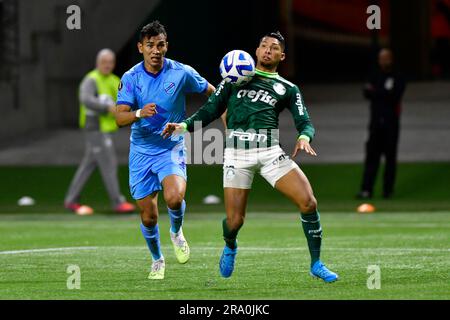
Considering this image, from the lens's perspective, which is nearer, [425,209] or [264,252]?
[264,252]

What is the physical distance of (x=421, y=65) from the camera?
36469 mm

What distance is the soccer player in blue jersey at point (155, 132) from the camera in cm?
1268

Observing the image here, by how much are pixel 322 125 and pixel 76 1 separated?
21.1 feet

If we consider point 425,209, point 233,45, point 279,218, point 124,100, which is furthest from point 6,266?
point 233,45

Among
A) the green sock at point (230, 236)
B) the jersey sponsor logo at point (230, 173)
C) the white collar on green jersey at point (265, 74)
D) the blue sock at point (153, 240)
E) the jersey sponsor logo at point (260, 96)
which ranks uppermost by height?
the white collar on green jersey at point (265, 74)

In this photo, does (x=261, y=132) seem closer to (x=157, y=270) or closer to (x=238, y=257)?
(x=157, y=270)

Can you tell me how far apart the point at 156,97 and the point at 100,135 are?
916 centimetres

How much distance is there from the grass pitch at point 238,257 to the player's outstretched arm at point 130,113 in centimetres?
151

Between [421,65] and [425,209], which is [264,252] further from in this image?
[421,65]

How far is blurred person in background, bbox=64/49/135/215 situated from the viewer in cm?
2158

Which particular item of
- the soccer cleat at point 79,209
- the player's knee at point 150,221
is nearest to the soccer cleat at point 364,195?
the soccer cleat at point 79,209

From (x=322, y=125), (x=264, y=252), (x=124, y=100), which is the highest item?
(x=124, y=100)

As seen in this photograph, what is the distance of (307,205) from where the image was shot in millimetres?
11734

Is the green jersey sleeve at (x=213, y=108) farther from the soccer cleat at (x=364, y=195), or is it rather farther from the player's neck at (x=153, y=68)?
the soccer cleat at (x=364, y=195)
